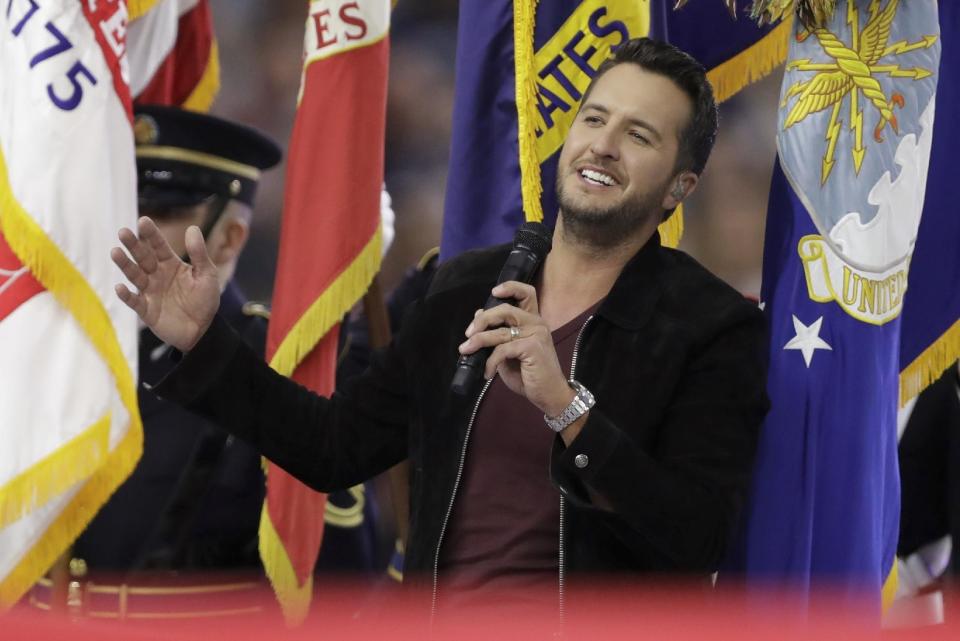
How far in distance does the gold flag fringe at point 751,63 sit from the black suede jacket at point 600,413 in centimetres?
56

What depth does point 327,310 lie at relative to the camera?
305 cm

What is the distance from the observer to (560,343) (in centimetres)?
194

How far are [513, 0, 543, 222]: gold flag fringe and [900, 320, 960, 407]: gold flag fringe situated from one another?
0.72m

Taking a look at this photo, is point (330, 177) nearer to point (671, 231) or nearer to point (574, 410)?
point (671, 231)

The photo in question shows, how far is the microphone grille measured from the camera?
6.10 feet

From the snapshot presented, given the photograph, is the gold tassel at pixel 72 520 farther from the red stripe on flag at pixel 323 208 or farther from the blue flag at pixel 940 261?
the blue flag at pixel 940 261

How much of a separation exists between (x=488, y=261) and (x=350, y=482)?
41 centimetres

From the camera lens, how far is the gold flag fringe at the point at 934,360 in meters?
2.38

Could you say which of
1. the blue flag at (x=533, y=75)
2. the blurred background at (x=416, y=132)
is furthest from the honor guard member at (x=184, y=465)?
the blurred background at (x=416, y=132)

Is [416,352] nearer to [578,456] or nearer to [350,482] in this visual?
[350,482]

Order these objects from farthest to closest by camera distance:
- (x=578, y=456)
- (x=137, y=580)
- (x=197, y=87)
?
(x=197, y=87) < (x=137, y=580) < (x=578, y=456)

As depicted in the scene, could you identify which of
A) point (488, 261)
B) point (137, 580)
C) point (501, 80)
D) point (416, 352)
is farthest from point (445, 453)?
point (137, 580)

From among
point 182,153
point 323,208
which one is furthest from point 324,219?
point 182,153

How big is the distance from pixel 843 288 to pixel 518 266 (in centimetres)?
63
